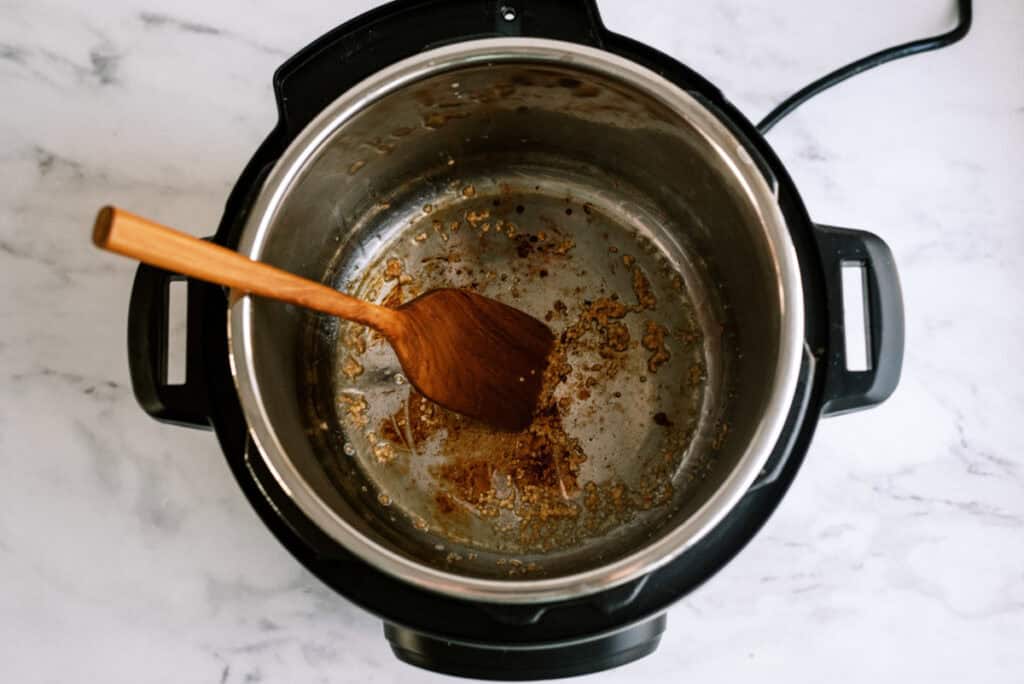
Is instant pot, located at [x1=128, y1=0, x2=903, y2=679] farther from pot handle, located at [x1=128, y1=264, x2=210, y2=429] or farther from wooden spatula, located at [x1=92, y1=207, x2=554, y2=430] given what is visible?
wooden spatula, located at [x1=92, y1=207, x2=554, y2=430]

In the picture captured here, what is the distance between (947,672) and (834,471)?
23cm

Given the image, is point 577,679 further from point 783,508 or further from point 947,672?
point 947,672

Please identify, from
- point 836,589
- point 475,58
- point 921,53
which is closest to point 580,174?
point 475,58

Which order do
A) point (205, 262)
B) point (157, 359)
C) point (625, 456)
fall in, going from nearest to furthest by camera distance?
point (205, 262), point (157, 359), point (625, 456)

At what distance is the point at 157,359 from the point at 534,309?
1.13 feet

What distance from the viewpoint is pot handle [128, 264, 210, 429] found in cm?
60

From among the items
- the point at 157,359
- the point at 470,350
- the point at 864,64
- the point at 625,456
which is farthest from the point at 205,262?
the point at 864,64

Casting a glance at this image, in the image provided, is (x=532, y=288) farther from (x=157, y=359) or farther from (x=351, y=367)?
(x=157, y=359)

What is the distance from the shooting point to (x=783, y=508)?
791 mm

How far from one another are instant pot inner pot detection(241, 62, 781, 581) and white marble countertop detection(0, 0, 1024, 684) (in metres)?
0.14

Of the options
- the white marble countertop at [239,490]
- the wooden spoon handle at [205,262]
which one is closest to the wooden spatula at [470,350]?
the wooden spoon handle at [205,262]

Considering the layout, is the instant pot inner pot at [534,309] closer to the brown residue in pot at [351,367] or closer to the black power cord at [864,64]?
the brown residue in pot at [351,367]

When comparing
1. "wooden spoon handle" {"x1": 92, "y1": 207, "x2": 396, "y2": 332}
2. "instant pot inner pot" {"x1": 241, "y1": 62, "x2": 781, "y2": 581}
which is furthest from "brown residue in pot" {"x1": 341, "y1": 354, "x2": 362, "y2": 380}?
"wooden spoon handle" {"x1": 92, "y1": 207, "x2": 396, "y2": 332}

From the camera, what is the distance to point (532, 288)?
78cm
